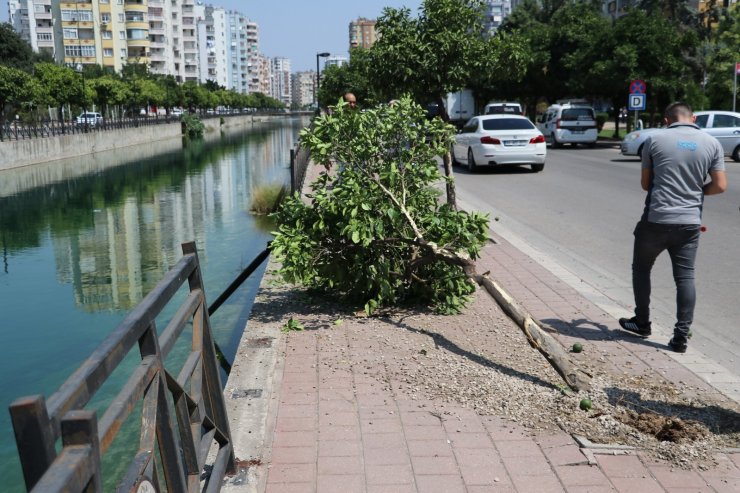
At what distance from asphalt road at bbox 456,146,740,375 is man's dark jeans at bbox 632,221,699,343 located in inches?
15.7

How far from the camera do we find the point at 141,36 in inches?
4481

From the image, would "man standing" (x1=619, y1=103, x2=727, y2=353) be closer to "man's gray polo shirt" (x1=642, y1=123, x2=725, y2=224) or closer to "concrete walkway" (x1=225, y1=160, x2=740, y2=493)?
"man's gray polo shirt" (x1=642, y1=123, x2=725, y2=224)

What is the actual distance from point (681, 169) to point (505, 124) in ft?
51.8

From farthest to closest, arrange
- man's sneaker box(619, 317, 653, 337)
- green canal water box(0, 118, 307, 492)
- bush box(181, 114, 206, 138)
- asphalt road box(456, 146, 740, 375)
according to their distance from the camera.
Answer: bush box(181, 114, 206, 138) < green canal water box(0, 118, 307, 492) < asphalt road box(456, 146, 740, 375) < man's sneaker box(619, 317, 653, 337)

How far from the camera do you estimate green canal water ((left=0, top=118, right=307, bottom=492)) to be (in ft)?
25.3

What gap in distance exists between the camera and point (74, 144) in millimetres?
39750

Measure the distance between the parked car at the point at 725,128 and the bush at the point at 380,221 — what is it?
19365 millimetres

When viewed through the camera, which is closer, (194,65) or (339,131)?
(339,131)

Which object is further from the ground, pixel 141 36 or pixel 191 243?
pixel 141 36

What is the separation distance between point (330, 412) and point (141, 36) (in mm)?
118945

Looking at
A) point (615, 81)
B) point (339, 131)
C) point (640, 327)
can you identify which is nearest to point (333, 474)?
point (640, 327)

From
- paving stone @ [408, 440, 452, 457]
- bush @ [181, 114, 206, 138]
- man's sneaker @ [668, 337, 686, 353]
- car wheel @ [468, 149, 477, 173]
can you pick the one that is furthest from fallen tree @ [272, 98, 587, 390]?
bush @ [181, 114, 206, 138]

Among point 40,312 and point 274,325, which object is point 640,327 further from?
point 40,312

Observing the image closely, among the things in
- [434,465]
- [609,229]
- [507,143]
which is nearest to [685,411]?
[434,465]
